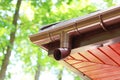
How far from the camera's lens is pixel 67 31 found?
105 inches

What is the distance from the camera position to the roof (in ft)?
7.97

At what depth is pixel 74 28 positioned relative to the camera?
2.58 meters

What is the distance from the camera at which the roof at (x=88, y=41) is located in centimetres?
243

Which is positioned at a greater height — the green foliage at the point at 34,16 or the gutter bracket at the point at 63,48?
the gutter bracket at the point at 63,48

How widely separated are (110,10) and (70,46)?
0.64 meters

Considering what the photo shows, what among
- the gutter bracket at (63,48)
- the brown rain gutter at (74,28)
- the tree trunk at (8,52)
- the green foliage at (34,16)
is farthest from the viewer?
the green foliage at (34,16)

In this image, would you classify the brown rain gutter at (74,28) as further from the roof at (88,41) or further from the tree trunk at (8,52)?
the tree trunk at (8,52)

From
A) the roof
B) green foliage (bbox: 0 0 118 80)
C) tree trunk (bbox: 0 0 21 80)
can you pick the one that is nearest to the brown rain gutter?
the roof

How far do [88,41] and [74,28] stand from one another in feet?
0.69

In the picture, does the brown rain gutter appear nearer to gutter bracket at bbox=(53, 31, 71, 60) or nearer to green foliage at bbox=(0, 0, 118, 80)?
gutter bracket at bbox=(53, 31, 71, 60)

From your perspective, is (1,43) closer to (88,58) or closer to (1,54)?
(1,54)

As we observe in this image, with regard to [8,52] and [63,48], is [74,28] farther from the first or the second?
[8,52]

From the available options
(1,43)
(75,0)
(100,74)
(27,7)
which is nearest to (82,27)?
(100,74)

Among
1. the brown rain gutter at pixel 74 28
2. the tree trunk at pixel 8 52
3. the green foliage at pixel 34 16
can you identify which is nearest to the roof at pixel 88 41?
the brown rain gutter at pixel 74 28
